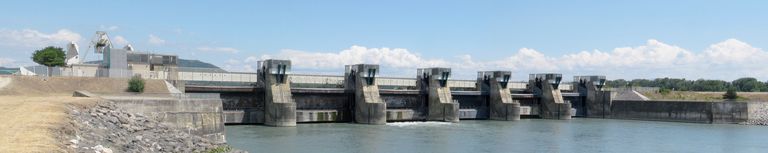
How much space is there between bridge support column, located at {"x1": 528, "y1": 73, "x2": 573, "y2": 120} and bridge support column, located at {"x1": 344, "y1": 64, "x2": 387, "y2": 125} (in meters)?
19.2

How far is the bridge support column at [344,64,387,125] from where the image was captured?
157 ft

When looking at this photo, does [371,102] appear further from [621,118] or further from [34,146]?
[34,146]

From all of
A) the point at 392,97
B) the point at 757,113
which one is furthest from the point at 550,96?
the point at 757,113

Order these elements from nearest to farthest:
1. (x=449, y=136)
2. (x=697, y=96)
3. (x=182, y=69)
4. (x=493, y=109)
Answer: (x=449, y=136) < (x=182, y=69) < (x=493, y=109) < (x=697, y=96)

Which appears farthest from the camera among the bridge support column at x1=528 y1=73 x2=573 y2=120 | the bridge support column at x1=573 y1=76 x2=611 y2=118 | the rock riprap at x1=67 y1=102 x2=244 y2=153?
the bridge support column at x1=573 y1=76 x2=611 y2=118

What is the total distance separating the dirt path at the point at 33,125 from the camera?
13641mm

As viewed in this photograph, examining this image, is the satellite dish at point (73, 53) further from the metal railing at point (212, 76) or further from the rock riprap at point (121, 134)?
the rock riprap at point (121, 134)

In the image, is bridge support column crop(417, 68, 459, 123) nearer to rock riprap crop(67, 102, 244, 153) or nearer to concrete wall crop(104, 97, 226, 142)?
concrete wall crop(104, 97, 226, 142)

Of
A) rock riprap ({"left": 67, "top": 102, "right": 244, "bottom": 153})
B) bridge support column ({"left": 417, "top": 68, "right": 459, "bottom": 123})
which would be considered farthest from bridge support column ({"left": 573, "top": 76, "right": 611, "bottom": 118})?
rock riprap ({"left": 67, "top": 102, "right": 244, "bottom": 153})

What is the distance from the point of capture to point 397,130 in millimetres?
42969

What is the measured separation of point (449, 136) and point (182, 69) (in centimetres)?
2055

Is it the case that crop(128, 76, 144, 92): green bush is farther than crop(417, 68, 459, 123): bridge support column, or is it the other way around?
crop(417, 68, 459, 123): bridge support column

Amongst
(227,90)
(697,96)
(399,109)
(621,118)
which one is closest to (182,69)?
(227,90)

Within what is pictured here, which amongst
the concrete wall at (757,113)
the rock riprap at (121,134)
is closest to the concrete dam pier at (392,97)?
the concrete wall at (757,113)
